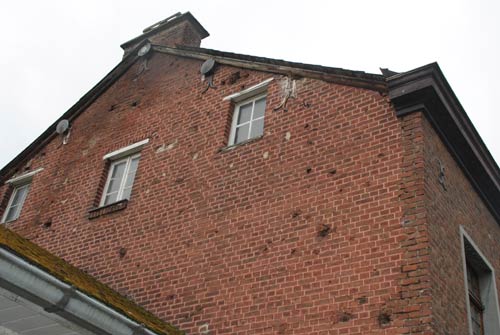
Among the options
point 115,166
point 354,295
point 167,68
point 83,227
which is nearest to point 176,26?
point 167,68

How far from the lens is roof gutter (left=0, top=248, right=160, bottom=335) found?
518cm

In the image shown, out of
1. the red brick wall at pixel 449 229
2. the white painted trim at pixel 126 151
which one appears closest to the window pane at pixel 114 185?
the white painted trim at pixel 126 151

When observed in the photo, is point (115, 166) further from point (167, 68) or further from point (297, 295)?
point (297, 295)

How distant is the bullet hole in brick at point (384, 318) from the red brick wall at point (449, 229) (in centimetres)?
52

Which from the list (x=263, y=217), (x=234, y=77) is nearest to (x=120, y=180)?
(x=234, y=77)

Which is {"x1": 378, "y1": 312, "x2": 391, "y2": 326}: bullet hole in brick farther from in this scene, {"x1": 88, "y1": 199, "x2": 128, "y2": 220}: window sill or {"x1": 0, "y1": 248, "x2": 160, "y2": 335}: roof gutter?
{"x1": 88, "y1": 199, "x2": 128, "y2": 220}: window sill

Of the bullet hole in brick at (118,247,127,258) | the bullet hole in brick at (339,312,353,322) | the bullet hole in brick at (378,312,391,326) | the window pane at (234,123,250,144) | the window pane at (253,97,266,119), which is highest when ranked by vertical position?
the window pane at (253,97,266,119)

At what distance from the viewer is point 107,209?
441 inches

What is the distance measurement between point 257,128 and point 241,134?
1.20ft

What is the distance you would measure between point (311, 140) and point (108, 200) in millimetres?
4586

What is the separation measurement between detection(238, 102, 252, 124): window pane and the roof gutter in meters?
5.15

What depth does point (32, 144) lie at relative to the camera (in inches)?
550

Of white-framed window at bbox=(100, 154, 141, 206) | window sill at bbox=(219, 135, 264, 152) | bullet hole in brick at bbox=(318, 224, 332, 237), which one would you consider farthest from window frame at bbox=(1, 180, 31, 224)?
bullet hole in brick at bbox=(318, 224, 332, 237)

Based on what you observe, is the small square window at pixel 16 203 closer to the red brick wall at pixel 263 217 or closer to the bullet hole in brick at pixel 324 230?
the red brick wall at pixel 263 217
